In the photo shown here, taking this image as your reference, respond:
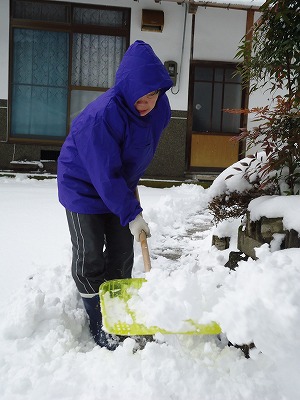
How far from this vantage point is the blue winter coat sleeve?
2270mm

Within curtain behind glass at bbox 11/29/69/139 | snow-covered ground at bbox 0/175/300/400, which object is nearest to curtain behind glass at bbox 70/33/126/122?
curtain behind glass at bbox 11/29/69/139

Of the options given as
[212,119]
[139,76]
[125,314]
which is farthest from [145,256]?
[212,119]

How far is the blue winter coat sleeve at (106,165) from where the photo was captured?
2270mm

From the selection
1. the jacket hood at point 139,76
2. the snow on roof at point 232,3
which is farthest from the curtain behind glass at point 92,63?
the jacket hood at point 139,76

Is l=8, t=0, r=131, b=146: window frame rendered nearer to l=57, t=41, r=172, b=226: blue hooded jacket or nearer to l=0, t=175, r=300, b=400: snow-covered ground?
l=0, t=175, r=300, b=400: snow-covered ground

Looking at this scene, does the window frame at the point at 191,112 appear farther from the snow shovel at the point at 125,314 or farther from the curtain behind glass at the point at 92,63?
the snow shovel at the point at 125,314

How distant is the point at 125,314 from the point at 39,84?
713cm

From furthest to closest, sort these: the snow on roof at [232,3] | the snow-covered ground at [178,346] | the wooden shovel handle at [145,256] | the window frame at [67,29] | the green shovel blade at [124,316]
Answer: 1. the window frame at [67,29]
2. the snow on roof at [232,3]
3. the wooden shovel handle at [145,256]
4. the green shovel blade at [124,316]
5. the snow-covered ground at [178,346]

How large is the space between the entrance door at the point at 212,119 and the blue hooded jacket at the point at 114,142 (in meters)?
6.66

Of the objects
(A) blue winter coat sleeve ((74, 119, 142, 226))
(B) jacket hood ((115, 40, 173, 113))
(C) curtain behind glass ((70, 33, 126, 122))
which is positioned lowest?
(A) blue winter coat sleeve ((74, 119, 142, 226))

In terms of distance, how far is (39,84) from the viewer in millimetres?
8602

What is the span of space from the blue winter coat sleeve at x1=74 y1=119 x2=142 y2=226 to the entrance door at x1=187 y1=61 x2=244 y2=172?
6901 millimetres

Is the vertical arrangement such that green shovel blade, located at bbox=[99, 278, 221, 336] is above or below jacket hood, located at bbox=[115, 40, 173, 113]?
below

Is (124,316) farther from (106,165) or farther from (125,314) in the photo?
(106,165)
